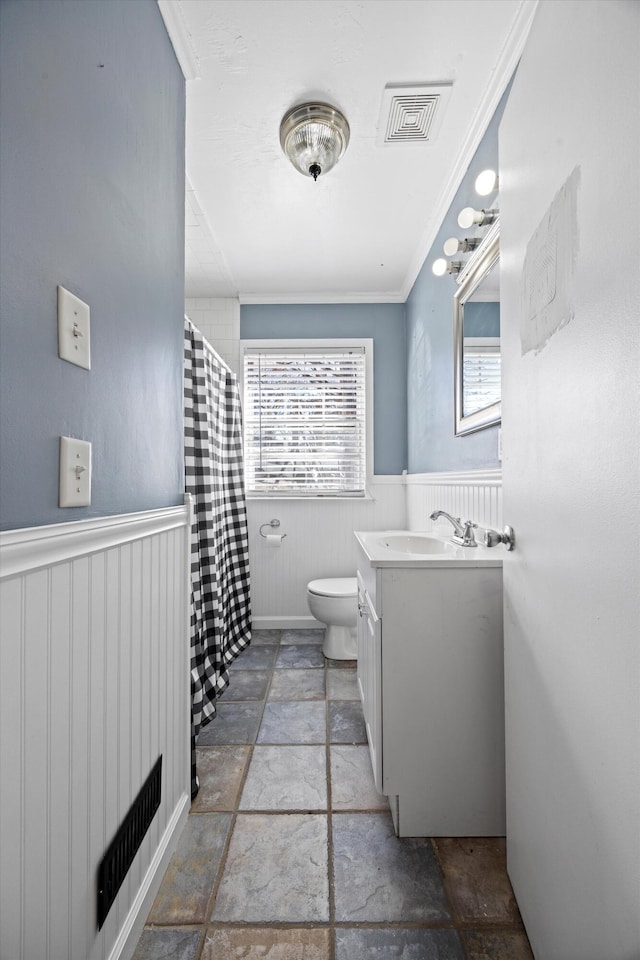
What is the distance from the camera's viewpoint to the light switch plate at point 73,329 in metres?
0.77

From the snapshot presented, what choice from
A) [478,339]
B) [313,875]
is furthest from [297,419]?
[313,875]

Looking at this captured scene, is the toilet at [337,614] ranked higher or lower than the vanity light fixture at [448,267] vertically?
lower

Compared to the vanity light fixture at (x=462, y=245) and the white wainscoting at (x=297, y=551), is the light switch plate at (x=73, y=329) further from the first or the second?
the white wainscoting at (x=297, y=551)

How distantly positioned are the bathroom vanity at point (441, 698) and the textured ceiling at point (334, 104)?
1574 millimetres

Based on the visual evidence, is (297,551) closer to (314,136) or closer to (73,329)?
(314,136)

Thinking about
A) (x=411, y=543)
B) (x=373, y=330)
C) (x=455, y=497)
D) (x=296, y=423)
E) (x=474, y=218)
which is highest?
(x=373, y=330)

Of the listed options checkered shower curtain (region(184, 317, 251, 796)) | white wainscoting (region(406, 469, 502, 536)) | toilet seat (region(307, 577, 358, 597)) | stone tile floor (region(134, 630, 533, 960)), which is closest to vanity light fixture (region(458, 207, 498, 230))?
white wainscoting (region(406, 469, 502, 536))

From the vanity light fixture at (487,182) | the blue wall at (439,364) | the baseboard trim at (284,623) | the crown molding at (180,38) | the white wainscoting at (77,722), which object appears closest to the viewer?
the white wainscoting at (77,722)

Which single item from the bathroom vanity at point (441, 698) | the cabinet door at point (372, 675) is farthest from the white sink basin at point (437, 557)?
the cabinet door at point (372, 675)

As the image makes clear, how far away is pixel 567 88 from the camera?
78cm

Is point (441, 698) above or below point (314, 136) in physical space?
below

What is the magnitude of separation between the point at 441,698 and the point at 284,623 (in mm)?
1991

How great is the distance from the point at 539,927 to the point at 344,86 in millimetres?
2352

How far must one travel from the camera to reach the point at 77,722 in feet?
2.66
